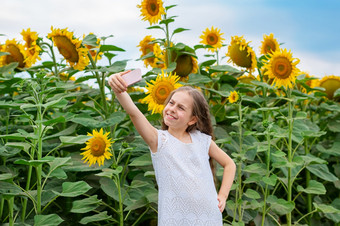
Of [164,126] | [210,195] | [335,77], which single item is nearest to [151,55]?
[164,126]

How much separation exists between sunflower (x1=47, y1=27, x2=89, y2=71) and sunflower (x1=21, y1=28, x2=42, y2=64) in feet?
1.03

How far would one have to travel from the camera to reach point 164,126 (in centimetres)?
213

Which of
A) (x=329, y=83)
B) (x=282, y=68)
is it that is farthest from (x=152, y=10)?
(x=329, y=83)

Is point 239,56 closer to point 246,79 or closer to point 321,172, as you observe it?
point 246,79

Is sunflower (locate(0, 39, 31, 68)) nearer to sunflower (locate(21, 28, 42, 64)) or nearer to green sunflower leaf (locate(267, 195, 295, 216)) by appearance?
sunflower (locate(21, 28, 42, 64))

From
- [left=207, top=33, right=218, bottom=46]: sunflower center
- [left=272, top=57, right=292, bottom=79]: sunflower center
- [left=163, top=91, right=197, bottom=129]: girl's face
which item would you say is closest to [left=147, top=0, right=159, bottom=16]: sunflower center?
[left=207, top=33, right=218, bottom=46]: sunflower center

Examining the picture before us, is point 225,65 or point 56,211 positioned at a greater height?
point 225,65

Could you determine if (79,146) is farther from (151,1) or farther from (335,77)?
(335,77)

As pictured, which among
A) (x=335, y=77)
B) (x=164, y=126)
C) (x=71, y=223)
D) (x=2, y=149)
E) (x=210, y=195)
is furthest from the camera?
(x=335, y=77)

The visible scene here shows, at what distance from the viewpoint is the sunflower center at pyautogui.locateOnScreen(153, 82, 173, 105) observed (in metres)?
2.54

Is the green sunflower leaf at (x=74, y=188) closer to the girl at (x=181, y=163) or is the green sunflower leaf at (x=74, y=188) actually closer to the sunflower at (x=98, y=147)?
the sunflower at (x=98, y=147)

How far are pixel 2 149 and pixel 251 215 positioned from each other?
143 centimetres

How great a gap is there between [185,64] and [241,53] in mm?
465

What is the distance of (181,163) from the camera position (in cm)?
192
